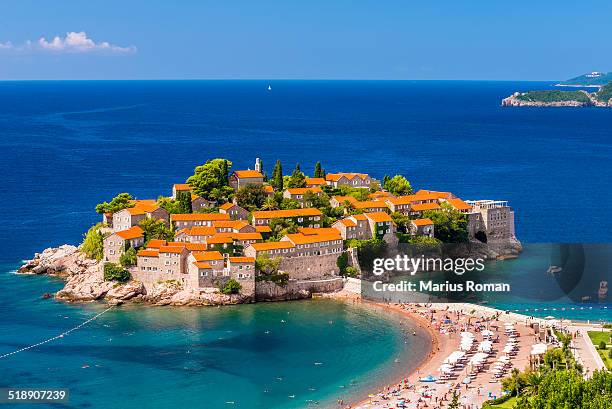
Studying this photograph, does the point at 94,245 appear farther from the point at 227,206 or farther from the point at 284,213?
the point at 284,213

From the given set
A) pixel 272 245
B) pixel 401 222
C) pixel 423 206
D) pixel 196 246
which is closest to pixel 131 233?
pixel 196 246

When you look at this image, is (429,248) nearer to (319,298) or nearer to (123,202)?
(319,298)

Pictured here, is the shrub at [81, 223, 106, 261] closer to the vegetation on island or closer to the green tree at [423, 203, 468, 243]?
the vegetation on island

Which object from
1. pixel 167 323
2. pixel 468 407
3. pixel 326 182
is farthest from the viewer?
pixel 326 182

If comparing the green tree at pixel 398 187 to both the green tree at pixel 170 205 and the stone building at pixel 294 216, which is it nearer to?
the stone building at pixel 294 216

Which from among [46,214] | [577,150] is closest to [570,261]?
[46,214]
